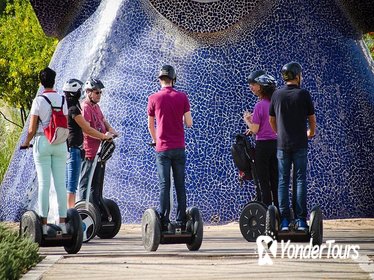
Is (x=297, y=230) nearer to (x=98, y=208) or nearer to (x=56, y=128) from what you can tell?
Result: (x=56, y=128)

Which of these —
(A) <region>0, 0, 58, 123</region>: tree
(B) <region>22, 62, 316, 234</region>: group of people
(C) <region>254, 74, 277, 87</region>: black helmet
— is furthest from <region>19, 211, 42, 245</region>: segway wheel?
(A) <region>0, 0, 58, 123</region>: tree

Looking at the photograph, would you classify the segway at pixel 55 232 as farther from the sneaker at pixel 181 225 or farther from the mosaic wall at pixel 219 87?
the mosaic wall at pixel 219 87

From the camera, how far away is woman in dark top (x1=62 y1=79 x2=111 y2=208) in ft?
41.1

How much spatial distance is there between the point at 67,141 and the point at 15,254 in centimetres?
355

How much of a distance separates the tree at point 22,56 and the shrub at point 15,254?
13283 mm

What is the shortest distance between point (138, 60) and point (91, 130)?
4017 mm

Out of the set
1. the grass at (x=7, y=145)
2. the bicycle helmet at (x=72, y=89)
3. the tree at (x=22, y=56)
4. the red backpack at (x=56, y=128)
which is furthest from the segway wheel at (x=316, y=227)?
the tree at (x=22, y=56)

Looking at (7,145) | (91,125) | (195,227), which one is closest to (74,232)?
(195,227)

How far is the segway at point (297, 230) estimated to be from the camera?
445 inches

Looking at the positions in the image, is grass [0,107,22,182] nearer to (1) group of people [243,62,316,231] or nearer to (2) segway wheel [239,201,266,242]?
(2) segway wheel [239,201,266,242]

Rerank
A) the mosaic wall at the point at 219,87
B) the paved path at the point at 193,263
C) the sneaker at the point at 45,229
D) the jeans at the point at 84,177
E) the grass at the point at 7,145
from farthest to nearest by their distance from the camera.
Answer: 1. the grass at the point at 7,145
2. the mosaic wall at the point at 219,87
3. the jeans at the point at 84,177
4. the sneaker at the point at 45,229
5. the paved path at the point at 193,263

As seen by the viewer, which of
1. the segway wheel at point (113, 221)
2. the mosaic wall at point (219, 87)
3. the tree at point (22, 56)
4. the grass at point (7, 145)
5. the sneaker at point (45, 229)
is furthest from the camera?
the tree at point (22, 56)

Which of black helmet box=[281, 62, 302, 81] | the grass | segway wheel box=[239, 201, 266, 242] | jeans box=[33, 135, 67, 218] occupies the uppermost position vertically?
the grass

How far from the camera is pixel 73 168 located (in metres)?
13.0
